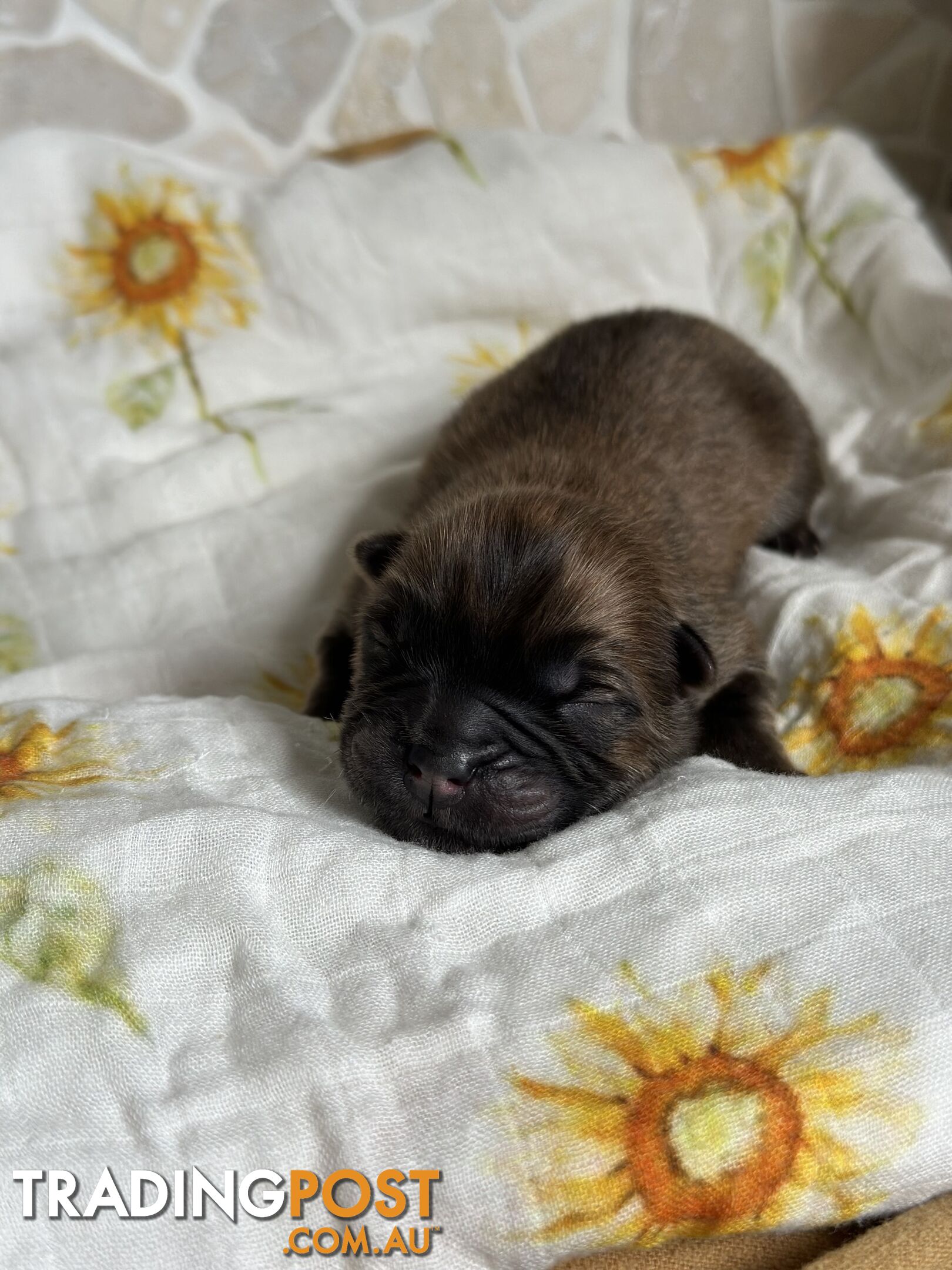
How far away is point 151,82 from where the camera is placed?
3.91m

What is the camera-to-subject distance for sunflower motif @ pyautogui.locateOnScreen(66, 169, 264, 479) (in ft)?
11.4

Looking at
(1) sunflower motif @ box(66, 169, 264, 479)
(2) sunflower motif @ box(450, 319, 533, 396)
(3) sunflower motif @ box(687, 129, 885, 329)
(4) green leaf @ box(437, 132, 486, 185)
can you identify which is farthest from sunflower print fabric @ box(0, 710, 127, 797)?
(3) sunflower motif @ box(687, 129, 885, 329)

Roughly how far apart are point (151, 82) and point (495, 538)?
2879 mm

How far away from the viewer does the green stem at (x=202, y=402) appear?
A: 3.35 metres

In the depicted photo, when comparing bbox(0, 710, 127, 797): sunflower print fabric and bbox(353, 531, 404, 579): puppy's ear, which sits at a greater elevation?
bbox(353, 531, 404, 579): puppy's ear

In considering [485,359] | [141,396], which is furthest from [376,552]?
[485,359]

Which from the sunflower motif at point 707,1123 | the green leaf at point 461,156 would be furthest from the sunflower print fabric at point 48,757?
the green leaf at point 461,156

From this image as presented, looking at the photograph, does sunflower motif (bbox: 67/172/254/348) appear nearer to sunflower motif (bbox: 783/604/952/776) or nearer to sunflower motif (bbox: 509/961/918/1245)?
sunflower motif (bbox: 783/604/952/776)

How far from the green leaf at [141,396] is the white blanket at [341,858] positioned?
1 centimetres

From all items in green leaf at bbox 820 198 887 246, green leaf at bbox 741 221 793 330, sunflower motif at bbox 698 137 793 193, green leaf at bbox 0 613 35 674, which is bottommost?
green leaf at bbox 0 613 35 674

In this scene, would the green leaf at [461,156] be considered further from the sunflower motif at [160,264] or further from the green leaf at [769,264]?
the green leaf at [769,264]

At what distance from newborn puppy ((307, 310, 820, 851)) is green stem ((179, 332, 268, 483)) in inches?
29.7

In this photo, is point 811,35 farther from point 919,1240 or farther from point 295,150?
point 919,1240

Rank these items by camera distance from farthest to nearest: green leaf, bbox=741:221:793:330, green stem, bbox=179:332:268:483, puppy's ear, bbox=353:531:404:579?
green leaf, bbox=741:221:793:330 < green stem, bbox=179:332:268:483 < puppy's ear, bbox=353:531:404:579
